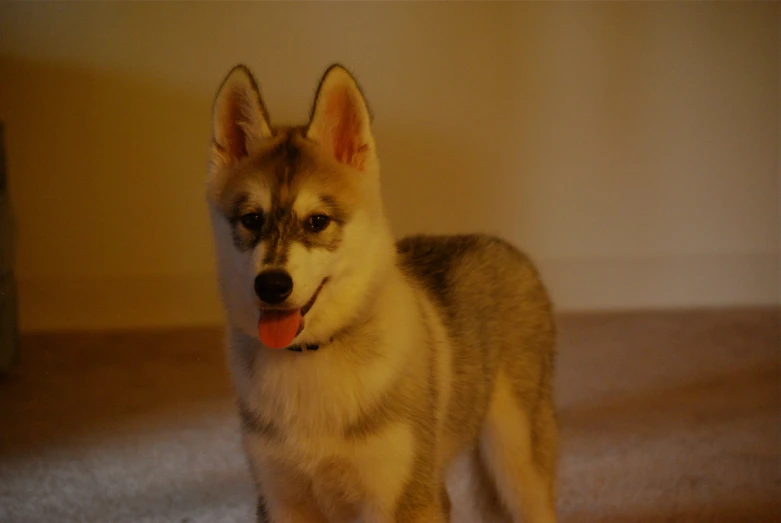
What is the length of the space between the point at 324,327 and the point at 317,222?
166 mm

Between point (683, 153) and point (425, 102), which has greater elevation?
point (425, 102)

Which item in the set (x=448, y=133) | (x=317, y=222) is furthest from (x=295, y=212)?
(x=448, y=133)

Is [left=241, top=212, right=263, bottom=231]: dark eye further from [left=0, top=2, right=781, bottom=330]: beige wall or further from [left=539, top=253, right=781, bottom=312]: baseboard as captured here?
[left=539, top=253, right=781, bottom=312]: baseboard

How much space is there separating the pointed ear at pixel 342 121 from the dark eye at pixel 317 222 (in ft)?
0.48

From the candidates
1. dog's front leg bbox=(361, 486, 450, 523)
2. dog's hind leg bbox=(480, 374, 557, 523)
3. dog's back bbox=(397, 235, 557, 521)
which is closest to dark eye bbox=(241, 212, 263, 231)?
dog's back bbox=(397, 235, 557, 521)

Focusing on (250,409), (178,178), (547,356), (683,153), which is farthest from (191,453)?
(683,153)

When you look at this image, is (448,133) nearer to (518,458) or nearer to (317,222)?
(518,458)

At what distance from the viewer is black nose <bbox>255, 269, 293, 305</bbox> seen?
3.24ft

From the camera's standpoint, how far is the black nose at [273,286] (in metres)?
0.99

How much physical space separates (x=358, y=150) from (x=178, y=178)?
192cm

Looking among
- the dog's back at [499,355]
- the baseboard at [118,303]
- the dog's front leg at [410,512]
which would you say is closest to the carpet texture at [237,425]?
the baseboard at [118,303]

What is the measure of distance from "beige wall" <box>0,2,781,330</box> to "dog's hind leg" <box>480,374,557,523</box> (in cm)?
169

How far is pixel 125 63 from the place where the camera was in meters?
2.82

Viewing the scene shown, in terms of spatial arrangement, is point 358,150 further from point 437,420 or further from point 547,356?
point 547,356
